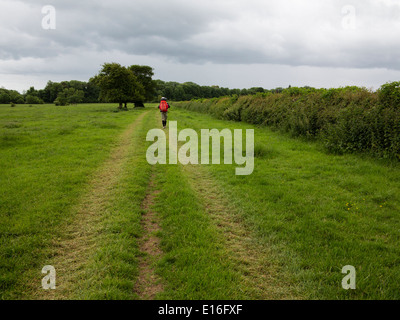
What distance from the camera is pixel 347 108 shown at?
1183 centimetres

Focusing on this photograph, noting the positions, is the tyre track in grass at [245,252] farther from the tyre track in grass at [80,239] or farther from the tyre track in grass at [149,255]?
the tyre track in grass at [80,239]

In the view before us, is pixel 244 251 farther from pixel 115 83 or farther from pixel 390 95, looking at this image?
pixel 115 83

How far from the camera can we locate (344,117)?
11.6m

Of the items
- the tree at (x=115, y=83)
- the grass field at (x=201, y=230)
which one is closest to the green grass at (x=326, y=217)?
the grass field at (x=201, y=230)

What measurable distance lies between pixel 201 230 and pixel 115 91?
166ft

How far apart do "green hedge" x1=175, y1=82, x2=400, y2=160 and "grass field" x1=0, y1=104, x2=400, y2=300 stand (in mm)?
1329

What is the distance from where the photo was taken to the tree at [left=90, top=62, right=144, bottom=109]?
50.0 meters

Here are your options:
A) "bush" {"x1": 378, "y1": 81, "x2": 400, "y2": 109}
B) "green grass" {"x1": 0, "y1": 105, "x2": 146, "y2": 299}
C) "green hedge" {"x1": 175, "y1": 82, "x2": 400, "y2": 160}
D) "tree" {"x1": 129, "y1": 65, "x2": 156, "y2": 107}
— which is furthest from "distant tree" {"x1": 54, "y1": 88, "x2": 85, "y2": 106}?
"bush" {"x1": 378, "y1": 81, "x2": 400, "y2": 109}

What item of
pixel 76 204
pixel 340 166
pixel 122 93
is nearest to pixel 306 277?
pixel 76 204

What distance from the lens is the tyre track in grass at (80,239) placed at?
3.73m

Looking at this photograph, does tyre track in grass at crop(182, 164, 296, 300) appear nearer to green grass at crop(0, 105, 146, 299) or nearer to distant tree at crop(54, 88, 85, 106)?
green grass at crop(0, 105, 146, 299)
